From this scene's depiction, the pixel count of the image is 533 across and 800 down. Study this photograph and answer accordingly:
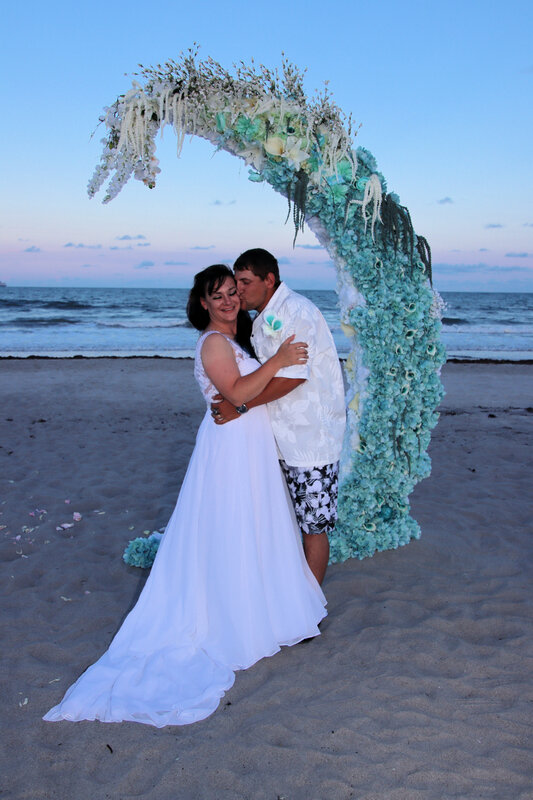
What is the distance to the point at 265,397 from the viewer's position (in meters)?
3.26

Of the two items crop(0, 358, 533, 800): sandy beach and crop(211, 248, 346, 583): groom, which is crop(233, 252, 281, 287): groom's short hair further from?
crop(0, 358, 533, 800): sandy beach

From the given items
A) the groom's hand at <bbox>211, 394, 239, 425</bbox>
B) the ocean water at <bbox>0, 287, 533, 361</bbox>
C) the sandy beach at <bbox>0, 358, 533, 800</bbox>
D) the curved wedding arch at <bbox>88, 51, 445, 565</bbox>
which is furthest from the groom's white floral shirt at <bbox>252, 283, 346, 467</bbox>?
the ocean water at <bbox>0, 287, 533, 361</bbox>

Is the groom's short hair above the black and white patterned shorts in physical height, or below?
above

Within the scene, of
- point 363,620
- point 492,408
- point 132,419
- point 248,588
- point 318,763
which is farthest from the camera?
point 492,408

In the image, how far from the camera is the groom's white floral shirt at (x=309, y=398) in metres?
3.38

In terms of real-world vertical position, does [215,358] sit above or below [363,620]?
above

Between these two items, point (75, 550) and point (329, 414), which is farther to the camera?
point (75, 550)

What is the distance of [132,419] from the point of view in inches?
378

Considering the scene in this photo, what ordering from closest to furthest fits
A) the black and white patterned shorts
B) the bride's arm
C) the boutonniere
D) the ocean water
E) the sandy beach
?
the sandy beach → the bride's arm → the boutonniere → the black and white patterned shorts → the ocean water

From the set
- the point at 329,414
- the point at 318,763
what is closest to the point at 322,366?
the point at 329,414

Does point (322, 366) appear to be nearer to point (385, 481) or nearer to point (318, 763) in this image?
point (385, 481)

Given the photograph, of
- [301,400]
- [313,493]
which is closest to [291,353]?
[301,400]

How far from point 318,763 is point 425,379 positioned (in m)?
2.60

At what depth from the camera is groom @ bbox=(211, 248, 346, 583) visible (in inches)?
131
